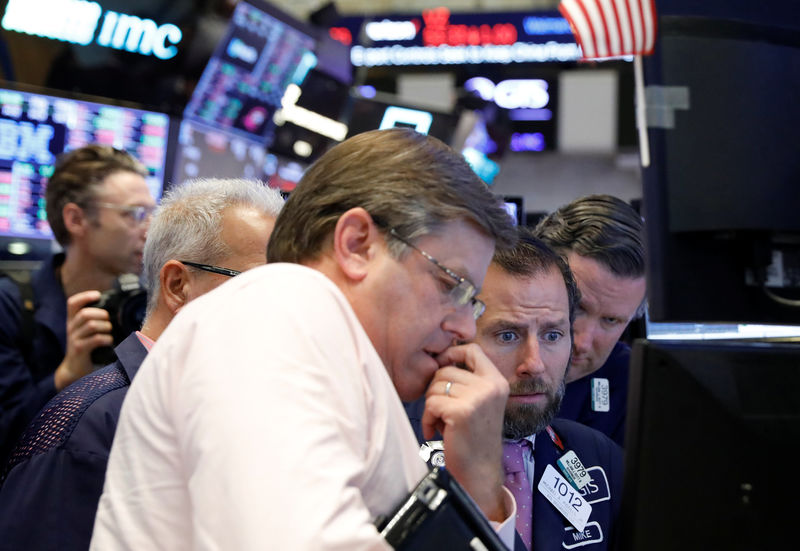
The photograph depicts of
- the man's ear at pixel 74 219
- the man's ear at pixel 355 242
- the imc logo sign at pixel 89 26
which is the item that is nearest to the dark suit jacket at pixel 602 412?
the man's ear at pixel 355 242

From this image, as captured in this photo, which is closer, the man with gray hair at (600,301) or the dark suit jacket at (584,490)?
the dark suit jacket at (584,490)

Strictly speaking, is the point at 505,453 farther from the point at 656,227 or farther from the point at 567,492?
the point at 656,227

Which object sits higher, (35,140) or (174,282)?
(35,140)

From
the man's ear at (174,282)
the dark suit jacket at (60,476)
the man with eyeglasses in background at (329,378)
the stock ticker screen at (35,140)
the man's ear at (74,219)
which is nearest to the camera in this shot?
the man with eyeglasses in background at (329,378)

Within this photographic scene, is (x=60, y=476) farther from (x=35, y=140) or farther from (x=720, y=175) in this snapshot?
(x=35, y=140)

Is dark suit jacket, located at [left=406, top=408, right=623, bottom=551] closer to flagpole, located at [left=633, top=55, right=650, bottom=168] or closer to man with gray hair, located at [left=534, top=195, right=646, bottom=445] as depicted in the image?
man with gray hair, located at [left=534, top=195, right=646, bottom=445]

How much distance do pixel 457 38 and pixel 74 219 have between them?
19.9 ft

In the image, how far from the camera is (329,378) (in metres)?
0.95

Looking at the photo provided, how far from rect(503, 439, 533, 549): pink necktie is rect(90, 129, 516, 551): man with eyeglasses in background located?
1.74ft

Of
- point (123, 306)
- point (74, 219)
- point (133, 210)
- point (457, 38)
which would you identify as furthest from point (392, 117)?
point (457, 38)

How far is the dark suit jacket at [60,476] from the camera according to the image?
1.48 meters

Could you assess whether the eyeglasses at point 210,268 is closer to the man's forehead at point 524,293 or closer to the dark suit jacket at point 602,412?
the man's forehead at point 524,293

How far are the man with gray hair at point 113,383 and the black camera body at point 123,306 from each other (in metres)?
0.48

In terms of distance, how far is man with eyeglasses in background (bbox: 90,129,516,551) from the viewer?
34.5 inches
